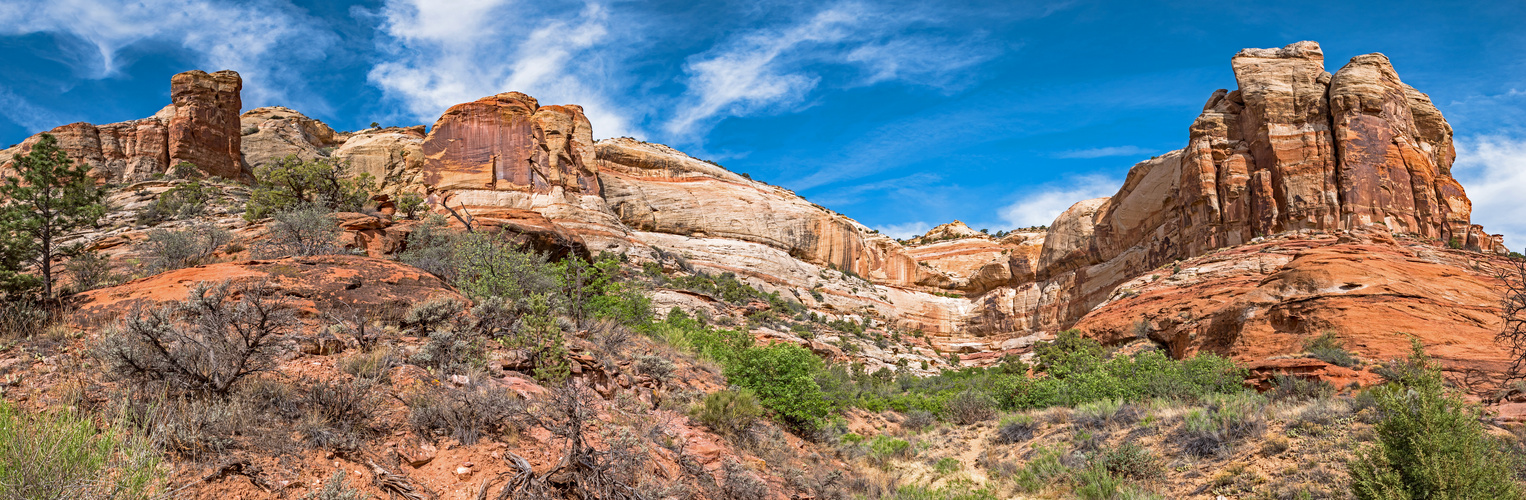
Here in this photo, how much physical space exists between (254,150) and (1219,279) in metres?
64.4

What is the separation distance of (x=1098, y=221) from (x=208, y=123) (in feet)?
183

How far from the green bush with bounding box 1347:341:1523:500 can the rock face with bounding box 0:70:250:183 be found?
5403cm

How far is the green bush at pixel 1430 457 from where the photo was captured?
22.1 ft

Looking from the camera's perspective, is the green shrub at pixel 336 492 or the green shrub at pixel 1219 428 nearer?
the green shrub at pixel 336 492

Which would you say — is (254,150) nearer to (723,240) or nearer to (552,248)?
(723,240)

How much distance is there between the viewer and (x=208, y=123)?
44625mm

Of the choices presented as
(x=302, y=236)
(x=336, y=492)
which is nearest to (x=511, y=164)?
(x=302, y=236)

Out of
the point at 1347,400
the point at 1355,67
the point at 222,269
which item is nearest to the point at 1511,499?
the point at 1347,400

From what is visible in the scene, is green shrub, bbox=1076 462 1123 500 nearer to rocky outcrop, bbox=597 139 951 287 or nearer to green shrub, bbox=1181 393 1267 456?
green shrub, bbox=1181 393 1267 456

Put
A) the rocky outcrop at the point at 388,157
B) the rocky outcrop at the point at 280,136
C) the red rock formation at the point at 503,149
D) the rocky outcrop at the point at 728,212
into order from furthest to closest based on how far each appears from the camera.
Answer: the rocky outcrop at the point at 280,136 → the rocky outcrop at the point at 728,212 → the rocky outcrop at the point at 388,157 → the red rock formation at the point at 503,149

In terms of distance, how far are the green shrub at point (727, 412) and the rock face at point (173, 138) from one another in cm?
4742

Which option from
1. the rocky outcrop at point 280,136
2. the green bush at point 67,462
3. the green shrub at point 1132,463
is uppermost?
the rocky outcrop at point 280,136

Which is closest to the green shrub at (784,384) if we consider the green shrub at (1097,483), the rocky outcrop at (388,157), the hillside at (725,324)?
the hillside at (725,324)

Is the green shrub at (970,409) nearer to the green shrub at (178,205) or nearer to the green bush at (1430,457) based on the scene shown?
the green bush at (1430,457)
